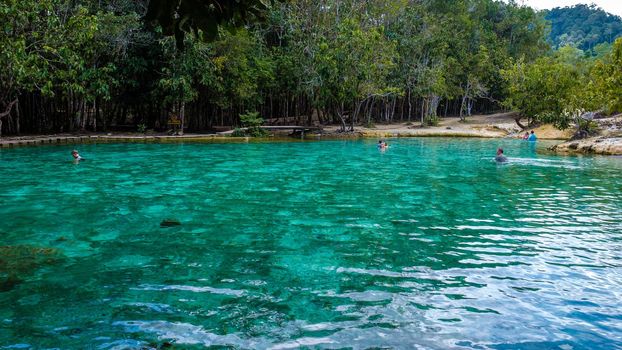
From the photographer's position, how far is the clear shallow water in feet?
19.9

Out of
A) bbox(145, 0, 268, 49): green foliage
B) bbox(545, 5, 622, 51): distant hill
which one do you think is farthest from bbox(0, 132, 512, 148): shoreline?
bbox(545, 5, 622, 51): distant hill

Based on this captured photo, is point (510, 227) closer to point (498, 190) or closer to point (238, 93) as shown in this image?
point (498, 190)

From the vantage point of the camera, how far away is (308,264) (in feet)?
28.3

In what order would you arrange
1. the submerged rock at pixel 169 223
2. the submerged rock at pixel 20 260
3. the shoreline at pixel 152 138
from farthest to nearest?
1. the shoreline at pixel 152 138
2. the submerged rock at pixel 169 223
3. the submerged rock at pixel 20 260

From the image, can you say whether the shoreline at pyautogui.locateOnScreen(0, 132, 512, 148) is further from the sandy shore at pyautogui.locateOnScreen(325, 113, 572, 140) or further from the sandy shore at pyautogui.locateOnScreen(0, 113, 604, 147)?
the sandy shore at pyautogui.locateOnScreen(325, 113, 572, 140)

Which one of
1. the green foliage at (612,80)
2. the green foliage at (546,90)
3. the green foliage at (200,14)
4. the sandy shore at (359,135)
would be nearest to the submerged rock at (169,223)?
the green foliage at (200,14)

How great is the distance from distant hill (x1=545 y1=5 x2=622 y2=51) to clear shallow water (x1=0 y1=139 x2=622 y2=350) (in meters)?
130

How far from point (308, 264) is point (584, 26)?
162m

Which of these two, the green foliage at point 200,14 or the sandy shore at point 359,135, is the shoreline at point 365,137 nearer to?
the sandy shore at point 359,135

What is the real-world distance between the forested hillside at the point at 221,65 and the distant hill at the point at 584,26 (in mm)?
87963

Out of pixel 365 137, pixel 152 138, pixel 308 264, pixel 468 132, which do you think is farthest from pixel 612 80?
pixel 308 264

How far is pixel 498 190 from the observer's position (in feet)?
55.9

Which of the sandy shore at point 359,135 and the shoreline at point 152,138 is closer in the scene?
the shoreline at point 152,138

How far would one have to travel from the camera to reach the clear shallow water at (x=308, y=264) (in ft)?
19.9
